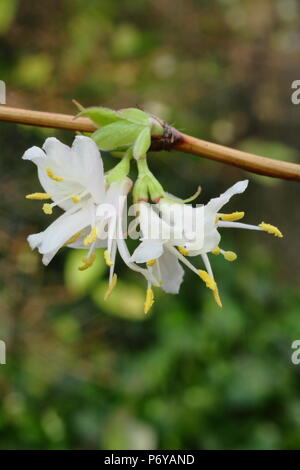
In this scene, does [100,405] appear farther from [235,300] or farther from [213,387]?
[235,300]

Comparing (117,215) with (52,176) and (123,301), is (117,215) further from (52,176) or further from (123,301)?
(123,301)

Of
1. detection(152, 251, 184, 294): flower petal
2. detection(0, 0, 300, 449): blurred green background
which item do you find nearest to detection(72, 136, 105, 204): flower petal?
detection(152, 251, 184, 294): flower petal

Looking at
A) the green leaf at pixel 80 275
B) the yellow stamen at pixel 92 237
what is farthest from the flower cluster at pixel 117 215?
the green leaf at pixel 80 275

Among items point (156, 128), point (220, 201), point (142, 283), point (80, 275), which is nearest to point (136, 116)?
point (156, 128)

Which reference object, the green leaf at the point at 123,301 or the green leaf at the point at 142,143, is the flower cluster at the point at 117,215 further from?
the green leaf at the point at 123,301

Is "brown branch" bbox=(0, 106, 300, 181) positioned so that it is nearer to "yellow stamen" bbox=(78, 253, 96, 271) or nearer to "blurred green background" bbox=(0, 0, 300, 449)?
"yellow stamen" bbox=(78, 253, 96, 271)
